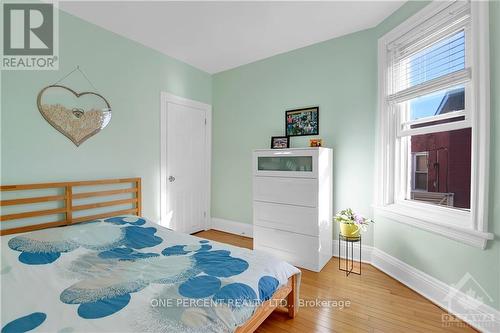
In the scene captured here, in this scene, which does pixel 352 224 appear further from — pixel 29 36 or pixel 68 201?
pixel 29 36

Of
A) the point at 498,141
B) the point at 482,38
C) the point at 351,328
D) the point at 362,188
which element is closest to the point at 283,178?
the point at 362,188

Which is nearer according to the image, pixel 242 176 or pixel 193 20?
pixel 193 20

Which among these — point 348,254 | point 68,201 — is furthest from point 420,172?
point 68,201

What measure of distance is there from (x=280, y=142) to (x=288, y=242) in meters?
1.29

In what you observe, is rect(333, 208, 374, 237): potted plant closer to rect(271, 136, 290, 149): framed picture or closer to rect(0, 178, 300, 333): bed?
rect(0, 178, 300, 333): bed

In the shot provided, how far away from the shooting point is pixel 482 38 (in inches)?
58.8

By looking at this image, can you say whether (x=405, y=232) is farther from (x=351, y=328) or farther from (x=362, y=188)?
(x=351, y=328)

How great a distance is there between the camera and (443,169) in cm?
195

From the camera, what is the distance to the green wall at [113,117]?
1926mm

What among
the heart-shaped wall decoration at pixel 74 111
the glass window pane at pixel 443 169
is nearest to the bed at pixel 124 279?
the heart-shaped wall decoration at pixel 74 111

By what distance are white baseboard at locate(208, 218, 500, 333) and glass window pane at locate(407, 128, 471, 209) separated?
0.65 metres

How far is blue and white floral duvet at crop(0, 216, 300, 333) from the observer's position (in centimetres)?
100

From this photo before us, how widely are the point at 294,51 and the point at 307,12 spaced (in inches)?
31.1

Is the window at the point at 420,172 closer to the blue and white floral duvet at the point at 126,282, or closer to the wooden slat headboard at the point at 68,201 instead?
the blue and white floral duvet at the point at 126,282
